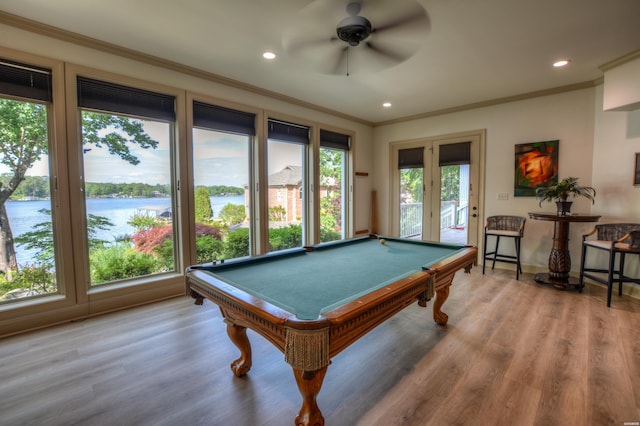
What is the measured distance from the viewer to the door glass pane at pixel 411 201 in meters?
5.49

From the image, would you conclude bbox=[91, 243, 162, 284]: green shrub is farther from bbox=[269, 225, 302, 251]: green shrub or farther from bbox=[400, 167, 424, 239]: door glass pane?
bbox=[400, 167, 424, 239]: door glass pane

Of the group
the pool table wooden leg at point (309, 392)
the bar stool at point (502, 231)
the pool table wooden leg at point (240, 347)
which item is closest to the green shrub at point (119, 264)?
the pool table wooden leg at point (240, 347)

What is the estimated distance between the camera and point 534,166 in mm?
4230

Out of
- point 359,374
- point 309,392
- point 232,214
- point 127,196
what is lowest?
point 359,374

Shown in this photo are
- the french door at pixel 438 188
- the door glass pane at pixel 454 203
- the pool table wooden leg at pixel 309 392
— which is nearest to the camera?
the pool table wooden leg at pixel 309 392

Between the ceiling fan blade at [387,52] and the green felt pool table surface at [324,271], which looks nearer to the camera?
the green felt pool table surface at [324,271]

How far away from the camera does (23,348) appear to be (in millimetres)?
2279

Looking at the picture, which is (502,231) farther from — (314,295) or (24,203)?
(24,203)

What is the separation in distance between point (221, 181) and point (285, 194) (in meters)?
1.10

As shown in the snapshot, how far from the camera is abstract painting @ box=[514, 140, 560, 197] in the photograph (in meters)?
4.09

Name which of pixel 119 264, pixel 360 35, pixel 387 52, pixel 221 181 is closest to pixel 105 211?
pixel 119 264

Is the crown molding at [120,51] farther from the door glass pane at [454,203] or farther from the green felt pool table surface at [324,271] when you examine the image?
the door glass pane at [454,203]

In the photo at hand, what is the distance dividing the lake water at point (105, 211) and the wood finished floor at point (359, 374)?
879 millimetres

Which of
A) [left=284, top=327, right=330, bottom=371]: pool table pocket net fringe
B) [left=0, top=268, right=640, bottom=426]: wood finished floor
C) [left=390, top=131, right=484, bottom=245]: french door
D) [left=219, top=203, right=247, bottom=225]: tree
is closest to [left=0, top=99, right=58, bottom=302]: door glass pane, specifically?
[left=0, top=268, right=640, bottom=426]: wood finished floor
